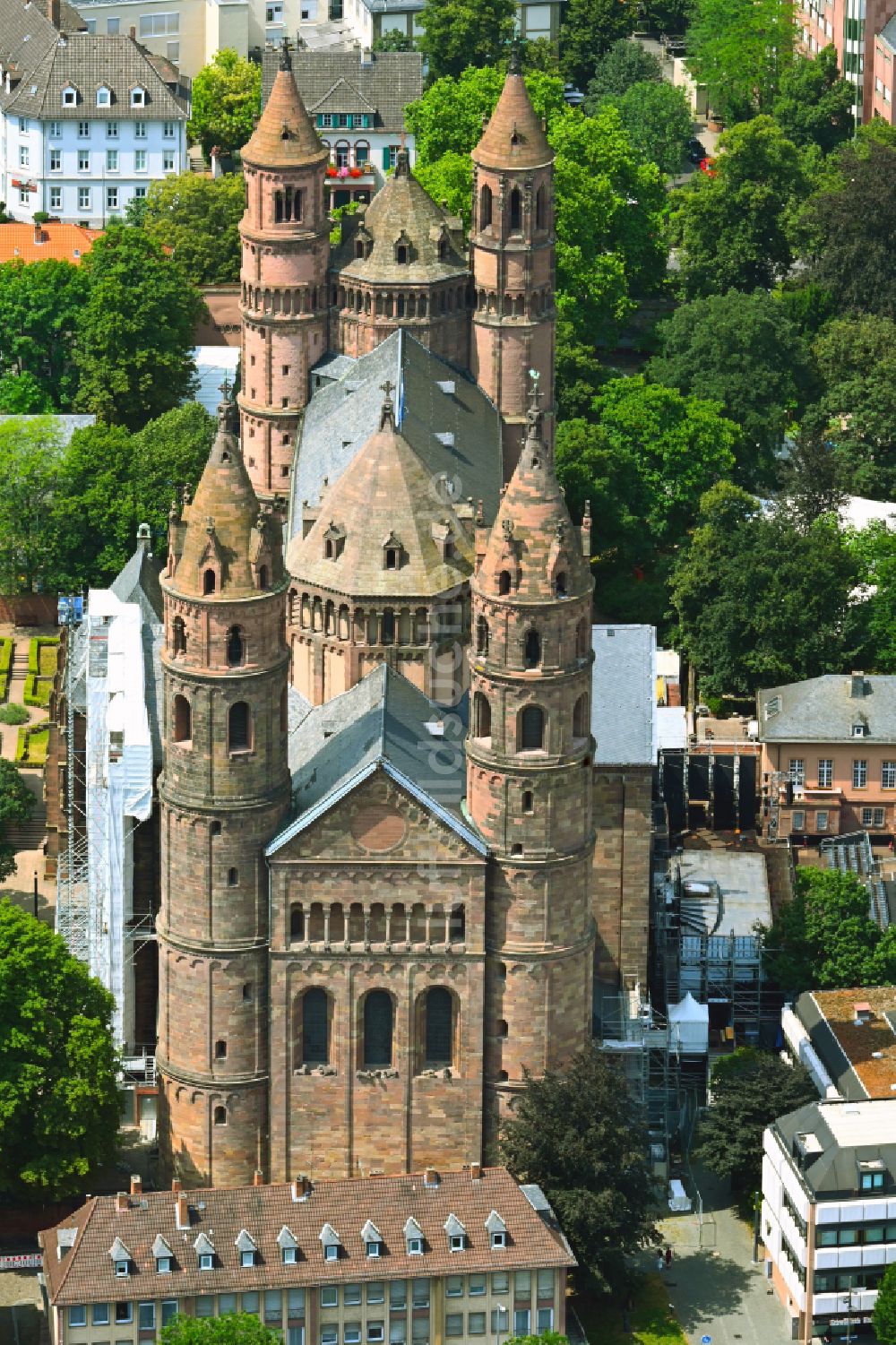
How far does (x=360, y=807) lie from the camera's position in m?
186

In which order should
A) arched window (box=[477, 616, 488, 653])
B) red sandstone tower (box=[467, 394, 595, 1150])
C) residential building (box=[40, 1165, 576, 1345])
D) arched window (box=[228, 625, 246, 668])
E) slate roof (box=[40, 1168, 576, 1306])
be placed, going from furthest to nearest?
arched window (box=[477, 616, 488, 653])
red sandstone tower (box=[467, 394, 595, 1150])
arched window (box=[228, 625, 246, 668])
slate roof (box=[40, 1168, 576, 1306])
residential building (box=[40, 1165, 576, 1345])

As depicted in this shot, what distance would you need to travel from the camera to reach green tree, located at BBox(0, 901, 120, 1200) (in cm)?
18925

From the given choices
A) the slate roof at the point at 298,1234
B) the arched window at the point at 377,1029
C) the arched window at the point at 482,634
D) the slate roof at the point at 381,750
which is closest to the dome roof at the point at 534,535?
the arched window at the point at 482,634

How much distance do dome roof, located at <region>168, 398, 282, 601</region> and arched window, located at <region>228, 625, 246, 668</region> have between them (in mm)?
1604

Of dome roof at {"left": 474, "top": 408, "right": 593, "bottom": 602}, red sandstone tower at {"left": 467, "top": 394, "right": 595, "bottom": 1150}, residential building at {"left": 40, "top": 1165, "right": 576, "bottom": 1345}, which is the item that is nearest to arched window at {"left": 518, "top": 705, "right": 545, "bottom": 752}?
red sandstone tower at {"left": 467, "top": 394, "right": 595, "bottom": 1150}

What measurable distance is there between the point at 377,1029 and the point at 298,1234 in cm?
1162

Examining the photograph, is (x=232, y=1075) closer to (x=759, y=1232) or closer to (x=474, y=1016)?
(x=474, y=1016)

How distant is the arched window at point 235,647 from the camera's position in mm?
182375

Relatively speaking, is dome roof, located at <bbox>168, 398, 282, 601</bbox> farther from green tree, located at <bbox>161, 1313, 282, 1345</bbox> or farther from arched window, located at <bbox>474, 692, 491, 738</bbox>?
green tree, located at <bbox>161, 1313, 282, 1345</bbox>

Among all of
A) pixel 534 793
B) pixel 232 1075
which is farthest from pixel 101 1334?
pixel 534 793

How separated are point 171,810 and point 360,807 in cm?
795

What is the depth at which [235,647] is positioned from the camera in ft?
600

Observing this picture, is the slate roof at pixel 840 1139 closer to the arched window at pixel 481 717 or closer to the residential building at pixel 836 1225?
the residential building at pixel 836 1225

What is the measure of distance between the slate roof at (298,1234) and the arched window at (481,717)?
59.8 feet
